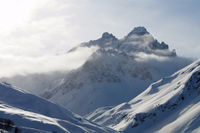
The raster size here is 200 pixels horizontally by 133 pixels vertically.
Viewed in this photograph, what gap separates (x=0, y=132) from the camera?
16138cm

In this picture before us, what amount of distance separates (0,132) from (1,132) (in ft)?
10.2

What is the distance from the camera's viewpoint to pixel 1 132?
158 metres
